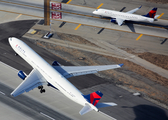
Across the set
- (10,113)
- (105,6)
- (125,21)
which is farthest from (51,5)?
(10,113)

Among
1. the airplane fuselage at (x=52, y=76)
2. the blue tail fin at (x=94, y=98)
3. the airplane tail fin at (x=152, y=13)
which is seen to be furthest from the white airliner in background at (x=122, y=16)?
the blue tail fin at (x=94, y=98)

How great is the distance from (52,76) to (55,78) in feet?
3.54

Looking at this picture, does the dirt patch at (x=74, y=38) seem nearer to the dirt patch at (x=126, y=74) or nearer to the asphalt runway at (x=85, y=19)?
the dirt patch at (x=126, y=74)

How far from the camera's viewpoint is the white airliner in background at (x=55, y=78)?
53625mm

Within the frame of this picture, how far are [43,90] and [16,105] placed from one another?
24.0 feet

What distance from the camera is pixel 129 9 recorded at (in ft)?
335

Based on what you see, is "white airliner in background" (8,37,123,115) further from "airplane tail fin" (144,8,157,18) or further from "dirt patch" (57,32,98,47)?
"airplane tail fin" (144,8,157,18)

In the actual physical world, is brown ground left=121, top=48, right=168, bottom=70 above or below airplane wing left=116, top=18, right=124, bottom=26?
below

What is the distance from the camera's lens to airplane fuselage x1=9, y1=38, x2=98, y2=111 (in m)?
55.4

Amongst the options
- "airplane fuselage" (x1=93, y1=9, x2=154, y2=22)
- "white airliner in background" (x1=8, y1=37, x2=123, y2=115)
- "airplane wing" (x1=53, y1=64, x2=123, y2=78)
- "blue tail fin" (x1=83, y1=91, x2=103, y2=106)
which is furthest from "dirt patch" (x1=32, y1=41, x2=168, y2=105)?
"airplane fuselage" (x1=93, y1=9, x2=154, y2=22)

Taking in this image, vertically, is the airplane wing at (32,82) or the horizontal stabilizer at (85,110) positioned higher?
the horizontal stabilizer at (85,110)

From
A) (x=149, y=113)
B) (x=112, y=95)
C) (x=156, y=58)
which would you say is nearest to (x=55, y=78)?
(x=112, y=95)

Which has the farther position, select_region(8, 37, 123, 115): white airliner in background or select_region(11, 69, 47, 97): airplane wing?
select_region(11, 69, 47, 97): airplane wing

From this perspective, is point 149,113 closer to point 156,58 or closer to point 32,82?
point 156,58
